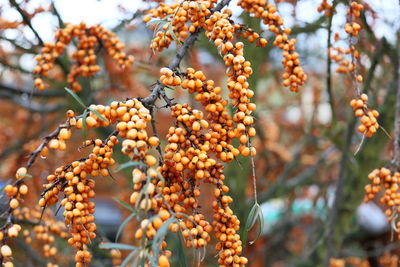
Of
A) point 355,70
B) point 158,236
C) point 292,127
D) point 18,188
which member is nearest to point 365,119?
point 355,70

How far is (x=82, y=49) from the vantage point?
5.86 feet

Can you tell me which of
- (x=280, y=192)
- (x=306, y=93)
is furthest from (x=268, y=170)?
(x=306, y=93)

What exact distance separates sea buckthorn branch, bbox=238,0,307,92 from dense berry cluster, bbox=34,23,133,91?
61 centimetres

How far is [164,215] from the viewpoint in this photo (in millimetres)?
963

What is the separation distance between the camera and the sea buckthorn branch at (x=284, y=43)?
1406mm

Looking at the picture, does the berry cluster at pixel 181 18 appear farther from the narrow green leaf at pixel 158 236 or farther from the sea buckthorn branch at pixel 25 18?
the sea buckthorn branch at pixel 25 18

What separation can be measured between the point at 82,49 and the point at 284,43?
0.88 meters

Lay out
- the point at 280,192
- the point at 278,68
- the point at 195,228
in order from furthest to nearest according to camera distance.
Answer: the point at 278,68
the point at 280,192
the point at 195,228

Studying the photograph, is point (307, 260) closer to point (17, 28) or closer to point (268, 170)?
point (268, 170)

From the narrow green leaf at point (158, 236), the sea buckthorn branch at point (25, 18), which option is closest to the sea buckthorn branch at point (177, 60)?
the narrow green leaf at point (158, 236)

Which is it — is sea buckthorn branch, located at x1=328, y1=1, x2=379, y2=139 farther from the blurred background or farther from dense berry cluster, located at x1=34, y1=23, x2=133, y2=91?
dense berry cluster, located at x1=34, y1=23, x2=133, y2=91

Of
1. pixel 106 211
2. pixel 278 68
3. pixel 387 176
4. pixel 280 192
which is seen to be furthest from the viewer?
pixel 106 211

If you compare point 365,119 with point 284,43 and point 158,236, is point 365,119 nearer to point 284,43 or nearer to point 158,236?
point 284,43

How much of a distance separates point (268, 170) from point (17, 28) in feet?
8.43
